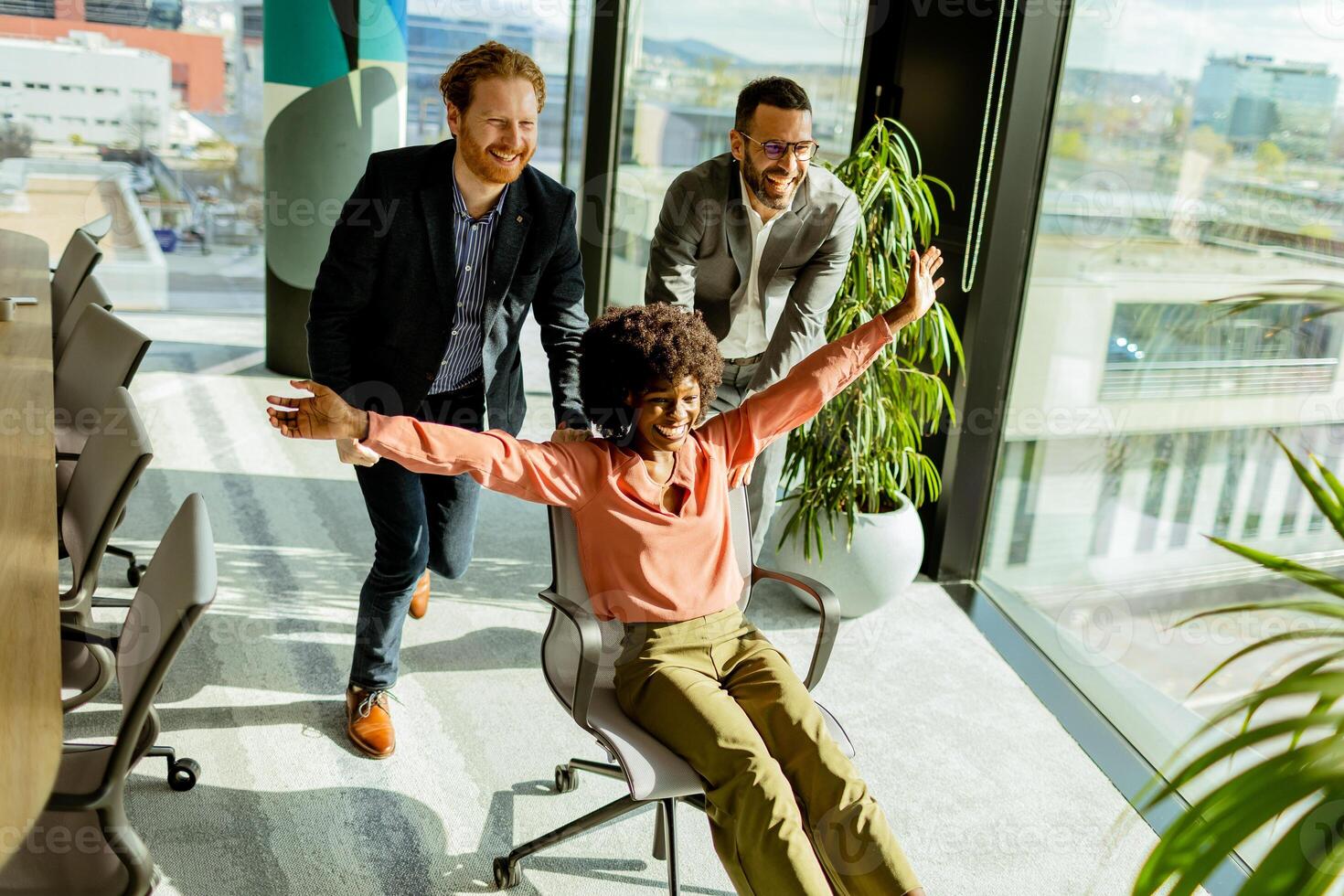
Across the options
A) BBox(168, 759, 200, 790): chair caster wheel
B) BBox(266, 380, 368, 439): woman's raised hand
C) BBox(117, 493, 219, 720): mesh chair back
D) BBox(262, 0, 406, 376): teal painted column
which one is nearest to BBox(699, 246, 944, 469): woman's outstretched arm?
BBox(266, 380, 368, 439): woman's raised hand

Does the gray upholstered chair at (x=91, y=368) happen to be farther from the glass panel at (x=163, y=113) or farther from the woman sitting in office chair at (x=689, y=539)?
the glass panel at (x=163, y=113)

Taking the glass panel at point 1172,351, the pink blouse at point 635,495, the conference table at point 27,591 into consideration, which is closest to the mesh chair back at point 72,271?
the conference table at point 27,591

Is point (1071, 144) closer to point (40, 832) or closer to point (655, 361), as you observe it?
point (655, 361)

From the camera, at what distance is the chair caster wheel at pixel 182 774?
2.53 m

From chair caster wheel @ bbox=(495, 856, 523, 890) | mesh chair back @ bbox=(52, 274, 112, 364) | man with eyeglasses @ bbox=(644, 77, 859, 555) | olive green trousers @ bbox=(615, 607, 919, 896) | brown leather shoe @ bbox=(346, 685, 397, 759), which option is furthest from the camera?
mesh chair back @ bbox=(52, 274, 112, 364)

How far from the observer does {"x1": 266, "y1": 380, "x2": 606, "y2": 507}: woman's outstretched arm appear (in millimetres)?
1969

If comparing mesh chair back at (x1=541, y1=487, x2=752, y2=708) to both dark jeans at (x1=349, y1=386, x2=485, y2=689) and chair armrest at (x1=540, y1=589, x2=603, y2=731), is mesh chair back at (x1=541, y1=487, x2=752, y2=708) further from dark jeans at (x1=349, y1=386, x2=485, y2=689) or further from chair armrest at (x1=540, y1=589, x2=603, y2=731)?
dark jeans at (x1=349, y1=386, x2=485, y2=689)

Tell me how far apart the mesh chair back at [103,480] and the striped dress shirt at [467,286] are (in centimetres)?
63

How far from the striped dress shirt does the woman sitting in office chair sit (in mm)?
392

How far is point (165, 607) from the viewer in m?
1.69

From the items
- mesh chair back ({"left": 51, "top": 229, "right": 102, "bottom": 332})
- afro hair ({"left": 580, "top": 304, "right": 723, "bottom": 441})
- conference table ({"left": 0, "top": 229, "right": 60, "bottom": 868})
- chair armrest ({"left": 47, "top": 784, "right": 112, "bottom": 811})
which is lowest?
chair armrest ({"left": 47, "top": 784, "right": 112, "bottom": 811})

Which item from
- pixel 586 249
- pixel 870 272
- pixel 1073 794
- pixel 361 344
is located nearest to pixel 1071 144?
pixel 870 272

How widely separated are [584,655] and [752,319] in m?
1.38

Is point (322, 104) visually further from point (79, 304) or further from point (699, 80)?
point (79, 304)
